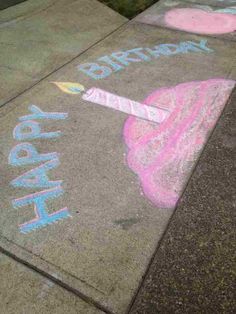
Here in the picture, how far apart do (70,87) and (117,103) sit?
701 millimetres

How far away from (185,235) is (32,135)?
1.89 meters

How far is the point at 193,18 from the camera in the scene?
6707 mm

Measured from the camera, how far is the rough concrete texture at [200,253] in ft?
7.89

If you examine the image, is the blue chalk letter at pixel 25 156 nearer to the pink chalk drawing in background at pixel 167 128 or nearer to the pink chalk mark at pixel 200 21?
the pink chalk drawing in background at pixel 167 128

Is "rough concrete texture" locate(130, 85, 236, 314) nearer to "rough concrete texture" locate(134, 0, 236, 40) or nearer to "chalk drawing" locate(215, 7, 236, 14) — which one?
"rough concrete texture" locate(134, 0, 236, 40)

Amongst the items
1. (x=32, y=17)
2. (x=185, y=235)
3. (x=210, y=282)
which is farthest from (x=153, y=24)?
(x=210, y=282)

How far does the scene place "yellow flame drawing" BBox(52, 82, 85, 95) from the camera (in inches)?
179

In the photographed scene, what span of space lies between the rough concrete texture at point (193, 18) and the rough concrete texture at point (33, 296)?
16.4ft

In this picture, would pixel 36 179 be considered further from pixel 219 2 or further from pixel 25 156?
pixel 219 2

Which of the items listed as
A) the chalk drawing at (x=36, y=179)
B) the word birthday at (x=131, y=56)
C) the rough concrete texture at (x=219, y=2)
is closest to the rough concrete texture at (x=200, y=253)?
the chalk drawing at (x=36, y=179)

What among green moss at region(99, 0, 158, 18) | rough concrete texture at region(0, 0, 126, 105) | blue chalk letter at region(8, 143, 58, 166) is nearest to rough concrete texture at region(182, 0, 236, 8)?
green moss at region(99, 0, 158, 18)

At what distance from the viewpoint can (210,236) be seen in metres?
2.82

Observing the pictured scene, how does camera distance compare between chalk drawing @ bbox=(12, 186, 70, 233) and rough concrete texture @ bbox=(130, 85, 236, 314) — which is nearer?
rough concrete texture @ bbox=(130, 85, 236, 314)

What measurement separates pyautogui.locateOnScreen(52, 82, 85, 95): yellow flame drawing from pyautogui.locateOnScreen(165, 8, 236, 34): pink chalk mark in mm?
2586
